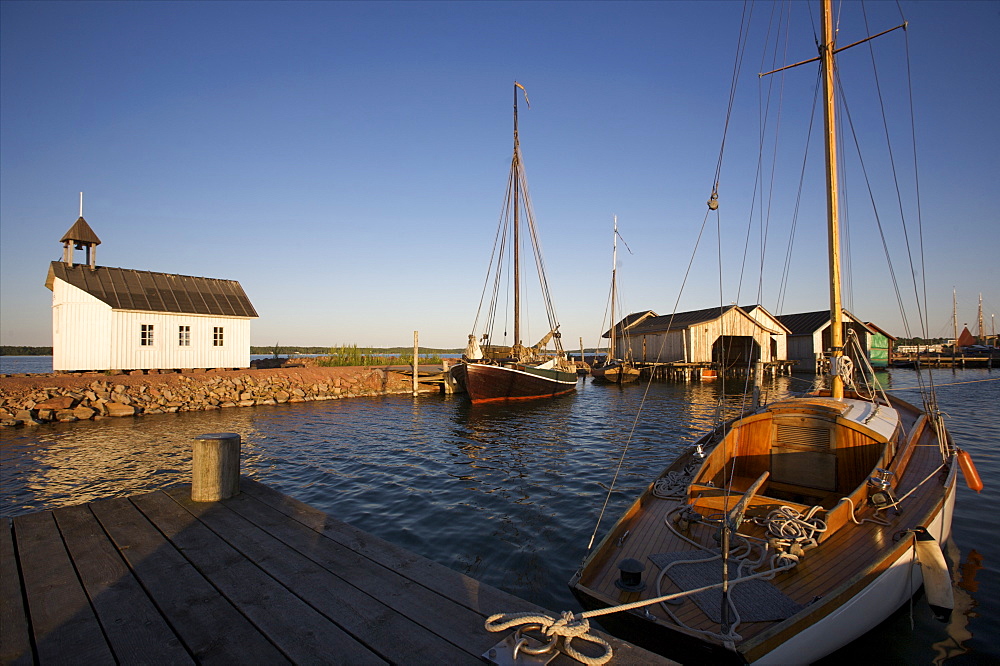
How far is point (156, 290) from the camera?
2680cm

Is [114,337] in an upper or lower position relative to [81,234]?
lower

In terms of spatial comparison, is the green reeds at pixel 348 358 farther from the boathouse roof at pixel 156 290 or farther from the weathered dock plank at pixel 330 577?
the weathered dock plank at pixel 330 577

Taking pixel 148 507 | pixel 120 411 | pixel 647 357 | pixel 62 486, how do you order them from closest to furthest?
pixel 148 507
pixel 62 486
pixel 120 411
pixel 647 357

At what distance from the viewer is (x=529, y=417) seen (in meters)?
22.6

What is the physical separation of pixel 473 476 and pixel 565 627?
9529mm

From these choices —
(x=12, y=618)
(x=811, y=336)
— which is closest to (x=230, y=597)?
(x=12, y=618)

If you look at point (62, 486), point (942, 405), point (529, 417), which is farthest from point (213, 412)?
point (942, 405)

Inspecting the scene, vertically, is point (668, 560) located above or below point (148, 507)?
below

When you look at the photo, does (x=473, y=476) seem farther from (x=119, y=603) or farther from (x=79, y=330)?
(x=79, y=330)

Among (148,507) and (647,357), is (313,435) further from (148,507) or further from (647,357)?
(647,357)

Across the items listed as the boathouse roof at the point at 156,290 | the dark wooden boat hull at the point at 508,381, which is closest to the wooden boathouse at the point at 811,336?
the dark wooden boat hull at the point at 508,381

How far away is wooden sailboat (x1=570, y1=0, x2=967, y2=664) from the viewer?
4293mm

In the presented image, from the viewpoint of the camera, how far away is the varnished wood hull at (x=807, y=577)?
13.6 ft

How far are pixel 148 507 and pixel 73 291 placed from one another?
24626 mm
